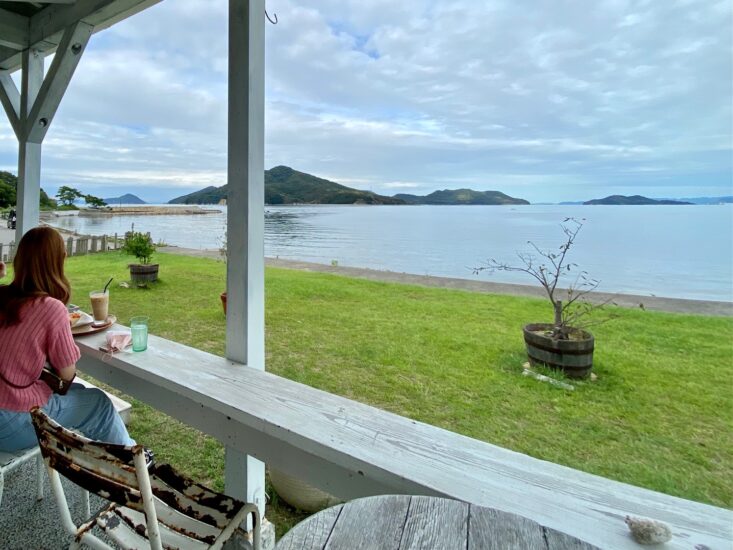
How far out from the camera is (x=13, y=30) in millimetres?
2123

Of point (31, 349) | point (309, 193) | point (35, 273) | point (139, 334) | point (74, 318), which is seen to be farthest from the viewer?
point (309, 193)

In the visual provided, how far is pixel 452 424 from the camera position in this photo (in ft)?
6.24

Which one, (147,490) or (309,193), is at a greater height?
(309,193)

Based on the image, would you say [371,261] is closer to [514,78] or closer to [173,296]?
[173,296]

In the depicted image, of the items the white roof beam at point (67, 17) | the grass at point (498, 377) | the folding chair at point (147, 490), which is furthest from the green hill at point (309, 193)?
the folding chair at point (147, 490)

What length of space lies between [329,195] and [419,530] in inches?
135

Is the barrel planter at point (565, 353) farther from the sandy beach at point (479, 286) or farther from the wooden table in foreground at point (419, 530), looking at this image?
the wooden table in foreground at point (419, 530)

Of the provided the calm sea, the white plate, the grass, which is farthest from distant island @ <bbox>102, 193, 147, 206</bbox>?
the white plate

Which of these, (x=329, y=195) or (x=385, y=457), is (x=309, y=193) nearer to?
(x=329, y=195)

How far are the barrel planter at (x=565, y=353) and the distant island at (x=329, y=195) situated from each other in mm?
988

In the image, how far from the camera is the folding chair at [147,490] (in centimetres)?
65

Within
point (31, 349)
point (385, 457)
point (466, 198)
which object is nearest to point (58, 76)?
point (31, 349)

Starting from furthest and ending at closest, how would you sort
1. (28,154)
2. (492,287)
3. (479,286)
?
(479,286) → (492,287) → (28,154)

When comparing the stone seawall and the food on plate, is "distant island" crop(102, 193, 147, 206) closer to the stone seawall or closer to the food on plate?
the stone seawall
